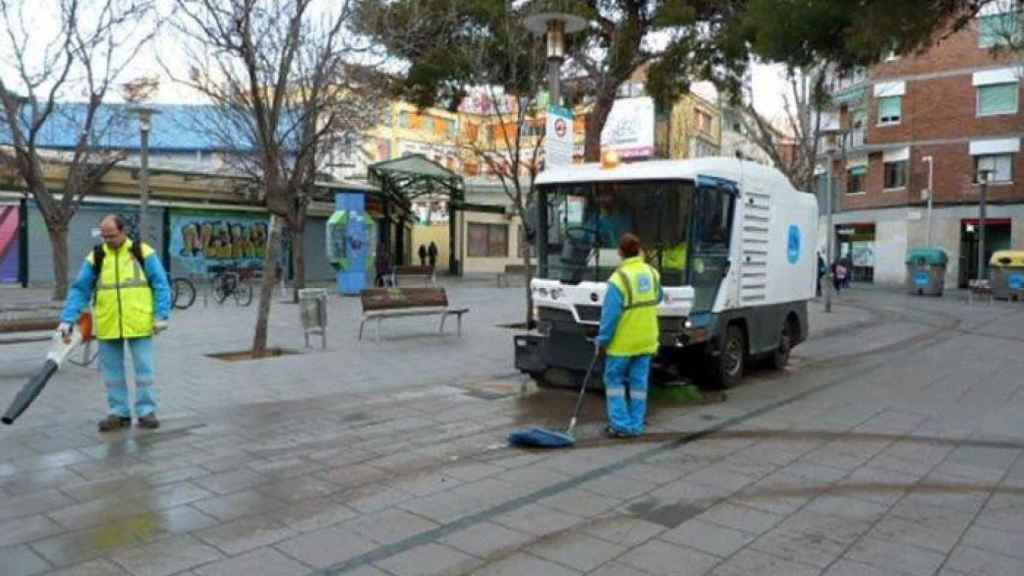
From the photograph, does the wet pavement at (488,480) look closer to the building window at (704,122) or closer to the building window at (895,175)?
the building window at (895,175)

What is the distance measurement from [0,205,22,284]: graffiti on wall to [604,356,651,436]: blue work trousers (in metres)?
24.0

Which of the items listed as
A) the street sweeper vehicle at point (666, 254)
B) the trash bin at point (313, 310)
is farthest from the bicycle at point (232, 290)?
the street sweeper vehicle at point (666, 254)

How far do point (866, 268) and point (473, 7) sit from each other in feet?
114

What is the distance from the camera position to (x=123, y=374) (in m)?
7.36

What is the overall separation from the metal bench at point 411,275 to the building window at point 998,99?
27649 mm

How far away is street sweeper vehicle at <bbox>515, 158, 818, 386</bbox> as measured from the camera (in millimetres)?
8883

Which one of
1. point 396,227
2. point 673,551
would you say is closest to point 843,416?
point 673,551

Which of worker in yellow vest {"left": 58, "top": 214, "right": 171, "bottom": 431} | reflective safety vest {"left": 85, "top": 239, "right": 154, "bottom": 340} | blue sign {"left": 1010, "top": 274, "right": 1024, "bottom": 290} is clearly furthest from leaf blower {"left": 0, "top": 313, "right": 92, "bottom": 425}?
blue sign {"left": 1010, "top": 274, "right": 1024, "bottom": 290}

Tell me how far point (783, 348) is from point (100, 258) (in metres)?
8.54

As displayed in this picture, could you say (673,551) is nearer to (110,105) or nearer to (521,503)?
(521,503)

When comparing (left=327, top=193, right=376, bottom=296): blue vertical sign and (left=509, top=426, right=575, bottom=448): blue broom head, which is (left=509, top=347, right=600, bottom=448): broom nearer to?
(left=509, top=426, right=575, bottom=448): blue broom head

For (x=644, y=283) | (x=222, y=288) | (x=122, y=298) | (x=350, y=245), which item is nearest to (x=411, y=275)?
(x=350, y=245)

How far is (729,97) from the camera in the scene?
18922 mm

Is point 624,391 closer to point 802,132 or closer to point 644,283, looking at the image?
point 644,283
